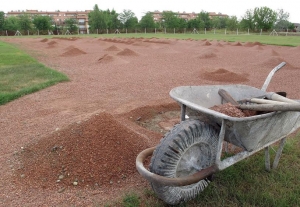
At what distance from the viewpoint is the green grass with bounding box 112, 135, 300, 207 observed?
8.87 ft

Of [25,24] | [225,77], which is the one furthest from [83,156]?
[25,24]

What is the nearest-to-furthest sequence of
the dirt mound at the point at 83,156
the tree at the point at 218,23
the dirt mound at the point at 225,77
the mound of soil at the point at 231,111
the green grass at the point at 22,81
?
the mound of soil at the point at 231,111 → the dirt mound at the point at 83,156 → the green grass at the point at 22,81 → the dirt mound at the point at 225,77 → the tree at the point at 218,23

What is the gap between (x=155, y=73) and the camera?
993 centimetres

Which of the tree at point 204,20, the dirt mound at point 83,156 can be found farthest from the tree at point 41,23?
the dirt mound at point 83,156

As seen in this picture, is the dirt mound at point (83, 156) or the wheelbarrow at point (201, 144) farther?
the dirt mound at point (83, 156)

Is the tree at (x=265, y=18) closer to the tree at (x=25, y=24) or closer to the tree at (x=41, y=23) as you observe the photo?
the tree at (x=41, y=23)

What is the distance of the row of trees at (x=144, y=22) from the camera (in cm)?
6475

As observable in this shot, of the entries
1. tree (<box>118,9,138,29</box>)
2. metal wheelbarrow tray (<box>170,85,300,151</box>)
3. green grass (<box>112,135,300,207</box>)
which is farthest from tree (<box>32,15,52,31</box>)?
green grass (<box>112,135,300,207</box>)

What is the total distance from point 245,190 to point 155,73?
7.35m

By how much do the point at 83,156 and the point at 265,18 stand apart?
7036cm

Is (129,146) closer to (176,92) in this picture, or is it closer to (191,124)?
(176,92)

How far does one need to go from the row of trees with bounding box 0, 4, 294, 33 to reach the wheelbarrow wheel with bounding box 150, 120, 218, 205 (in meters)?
66.9

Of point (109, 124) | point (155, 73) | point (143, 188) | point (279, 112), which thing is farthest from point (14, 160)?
point (155, 73)

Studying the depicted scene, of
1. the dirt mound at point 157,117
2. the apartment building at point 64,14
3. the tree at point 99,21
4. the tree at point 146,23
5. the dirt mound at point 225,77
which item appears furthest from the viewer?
the apartment building at point 64,14
